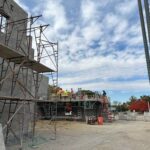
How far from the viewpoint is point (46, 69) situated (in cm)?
1509

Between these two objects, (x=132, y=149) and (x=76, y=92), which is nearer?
(x=132, y=149)

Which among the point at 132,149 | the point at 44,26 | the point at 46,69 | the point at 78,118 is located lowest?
the point at 132,149

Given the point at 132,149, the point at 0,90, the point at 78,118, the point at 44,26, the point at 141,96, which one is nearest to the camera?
the point at 132,149

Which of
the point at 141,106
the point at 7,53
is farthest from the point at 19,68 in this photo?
the point at 141,106

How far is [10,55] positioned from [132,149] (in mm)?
7555

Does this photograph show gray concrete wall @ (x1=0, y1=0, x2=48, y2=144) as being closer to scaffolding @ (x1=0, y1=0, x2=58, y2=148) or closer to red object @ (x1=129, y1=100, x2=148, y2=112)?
scaffolding @ (x1=0, y1=0, x2=58, y2=148)

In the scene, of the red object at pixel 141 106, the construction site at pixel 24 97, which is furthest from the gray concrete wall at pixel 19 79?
the red object at pixel 141 106

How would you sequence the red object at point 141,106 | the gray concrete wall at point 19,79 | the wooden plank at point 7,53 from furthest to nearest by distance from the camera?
1. the red object at point 141,106
2. the gray concrete wall at point 19,79
3. the wooden plank at point 7,53

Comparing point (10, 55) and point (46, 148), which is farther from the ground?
Answer: point (10, 55)

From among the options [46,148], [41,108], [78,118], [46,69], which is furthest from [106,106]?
[46,148]

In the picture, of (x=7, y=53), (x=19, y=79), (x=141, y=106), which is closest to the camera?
(x=7, y=53)

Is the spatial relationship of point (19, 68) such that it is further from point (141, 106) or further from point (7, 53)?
point (141, 106)

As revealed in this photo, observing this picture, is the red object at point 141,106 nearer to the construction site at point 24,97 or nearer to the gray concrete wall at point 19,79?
the construction site at point 24,97

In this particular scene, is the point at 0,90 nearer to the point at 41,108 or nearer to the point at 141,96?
the point at 41,108
